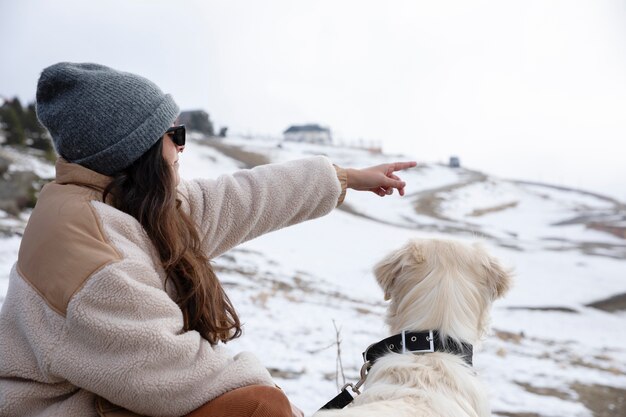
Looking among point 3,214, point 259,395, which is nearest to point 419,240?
point 259,395

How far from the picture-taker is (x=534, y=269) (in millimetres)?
20359

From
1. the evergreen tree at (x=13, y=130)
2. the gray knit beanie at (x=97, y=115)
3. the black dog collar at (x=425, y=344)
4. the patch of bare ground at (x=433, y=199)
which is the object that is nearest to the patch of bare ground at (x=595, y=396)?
the black dog collar at (x=425, y=344)

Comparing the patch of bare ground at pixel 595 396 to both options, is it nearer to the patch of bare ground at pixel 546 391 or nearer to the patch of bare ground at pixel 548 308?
the patch of bare ground at pixel 546 391

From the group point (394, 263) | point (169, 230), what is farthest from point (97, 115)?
point (394, 263)

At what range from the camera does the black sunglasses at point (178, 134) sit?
92.0 inches

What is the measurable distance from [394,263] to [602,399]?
5.85m

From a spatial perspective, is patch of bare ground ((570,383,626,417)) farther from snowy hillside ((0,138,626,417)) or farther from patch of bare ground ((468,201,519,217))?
patch of bare ground ((468,201,519,217))

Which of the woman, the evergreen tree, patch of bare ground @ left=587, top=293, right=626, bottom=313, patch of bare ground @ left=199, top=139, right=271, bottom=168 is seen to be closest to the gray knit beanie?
the woman

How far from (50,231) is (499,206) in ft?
128

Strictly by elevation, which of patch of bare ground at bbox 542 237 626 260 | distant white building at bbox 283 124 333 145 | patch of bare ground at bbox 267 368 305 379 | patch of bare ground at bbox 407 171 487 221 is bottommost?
distant white building at bbox 283 124 333 145

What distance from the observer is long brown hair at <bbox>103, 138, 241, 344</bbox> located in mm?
2121

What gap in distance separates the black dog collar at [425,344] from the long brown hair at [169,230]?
0.90 metres

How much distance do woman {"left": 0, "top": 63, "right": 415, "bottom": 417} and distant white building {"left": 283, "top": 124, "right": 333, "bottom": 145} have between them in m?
72.3

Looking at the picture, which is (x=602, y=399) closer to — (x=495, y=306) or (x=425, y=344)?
(x=425, y=344)
